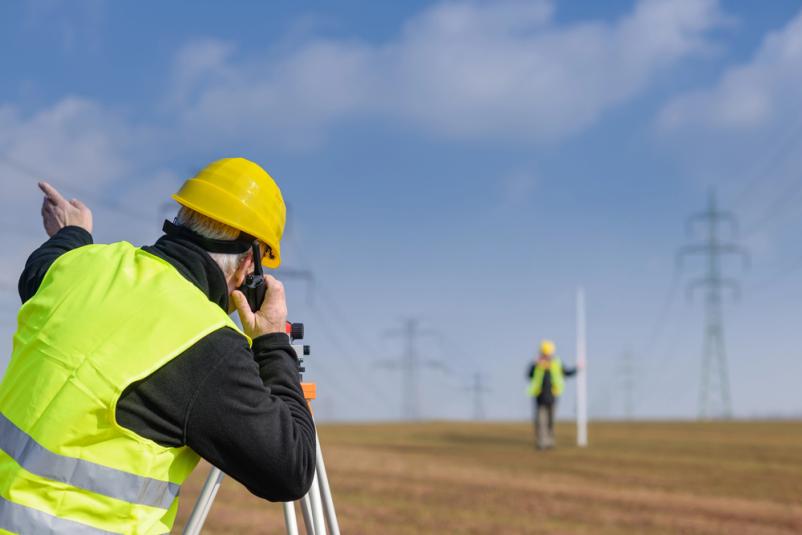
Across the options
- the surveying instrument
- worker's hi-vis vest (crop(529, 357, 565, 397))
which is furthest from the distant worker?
the surveying instrument

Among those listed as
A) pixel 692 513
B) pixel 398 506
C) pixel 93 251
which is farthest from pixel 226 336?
pixel 692 513

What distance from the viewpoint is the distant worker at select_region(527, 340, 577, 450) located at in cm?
1933

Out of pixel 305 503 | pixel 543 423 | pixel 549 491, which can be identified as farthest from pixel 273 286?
pixel 543 423

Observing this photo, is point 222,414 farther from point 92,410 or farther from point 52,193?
point 52,193

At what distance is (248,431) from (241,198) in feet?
2.40

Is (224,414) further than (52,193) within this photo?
No

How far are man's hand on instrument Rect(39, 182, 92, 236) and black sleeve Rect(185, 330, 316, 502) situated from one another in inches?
53.7

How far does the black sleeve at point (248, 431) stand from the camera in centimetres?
247

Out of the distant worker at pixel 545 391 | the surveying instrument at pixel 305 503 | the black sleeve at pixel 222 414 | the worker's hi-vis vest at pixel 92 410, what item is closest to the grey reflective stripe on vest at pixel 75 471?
the worker's hi-vis vest at pixel 92 410

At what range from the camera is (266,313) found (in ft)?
9.63

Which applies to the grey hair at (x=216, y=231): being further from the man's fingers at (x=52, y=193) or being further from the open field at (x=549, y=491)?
the open field at (x=549, y=491)

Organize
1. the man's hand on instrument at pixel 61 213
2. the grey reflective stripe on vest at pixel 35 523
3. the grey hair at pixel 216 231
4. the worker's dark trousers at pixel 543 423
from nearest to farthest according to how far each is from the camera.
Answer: the grey reflective stripe on vest at pixel 35 523 → the grey hair at pixel 216 231 → the man's hand on instrument at pixel 61 213 → the worker's dark trousers at pixel 543 423

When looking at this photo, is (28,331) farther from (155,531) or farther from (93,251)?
(155,531)

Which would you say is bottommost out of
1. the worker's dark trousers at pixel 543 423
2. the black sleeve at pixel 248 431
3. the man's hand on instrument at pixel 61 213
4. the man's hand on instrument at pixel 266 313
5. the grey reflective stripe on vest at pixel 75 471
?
the grey reflective stripe on vest at pixel 75 471
